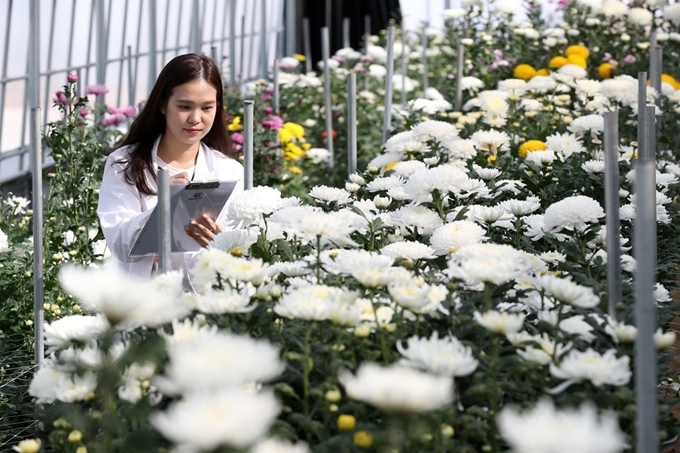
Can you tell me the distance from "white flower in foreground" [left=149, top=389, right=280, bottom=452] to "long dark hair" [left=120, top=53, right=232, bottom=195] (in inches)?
72.0

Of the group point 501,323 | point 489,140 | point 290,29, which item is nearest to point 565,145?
point 489,140

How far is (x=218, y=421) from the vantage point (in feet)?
3.07

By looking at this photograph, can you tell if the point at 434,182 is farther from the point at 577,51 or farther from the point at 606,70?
the point at 577,51

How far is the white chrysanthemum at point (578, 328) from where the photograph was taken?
1530 millimetres

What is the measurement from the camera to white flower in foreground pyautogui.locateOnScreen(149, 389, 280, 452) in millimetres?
927

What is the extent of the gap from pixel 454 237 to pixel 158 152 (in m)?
1.25

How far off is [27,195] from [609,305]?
515 centimetres

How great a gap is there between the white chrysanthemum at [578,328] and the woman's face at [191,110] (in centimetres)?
142

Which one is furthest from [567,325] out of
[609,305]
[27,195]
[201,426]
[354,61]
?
[354,61]

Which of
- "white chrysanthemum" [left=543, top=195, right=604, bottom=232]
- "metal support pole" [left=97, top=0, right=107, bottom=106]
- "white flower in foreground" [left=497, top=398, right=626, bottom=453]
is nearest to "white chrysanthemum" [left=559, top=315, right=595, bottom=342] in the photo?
"white chrysanthemum" [left=543, top=195, right=604, bottom=232]

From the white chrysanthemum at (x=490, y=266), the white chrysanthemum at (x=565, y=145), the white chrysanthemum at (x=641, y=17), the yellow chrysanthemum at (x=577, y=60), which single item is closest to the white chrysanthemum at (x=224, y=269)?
the white chrysanthemum at (x=490, y=266)

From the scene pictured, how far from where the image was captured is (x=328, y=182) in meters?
5.57

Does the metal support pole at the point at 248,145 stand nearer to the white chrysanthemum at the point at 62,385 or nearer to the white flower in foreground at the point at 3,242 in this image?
the white flower in foreground at the point at 3,242

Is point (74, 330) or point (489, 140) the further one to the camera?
point (489, 140)
